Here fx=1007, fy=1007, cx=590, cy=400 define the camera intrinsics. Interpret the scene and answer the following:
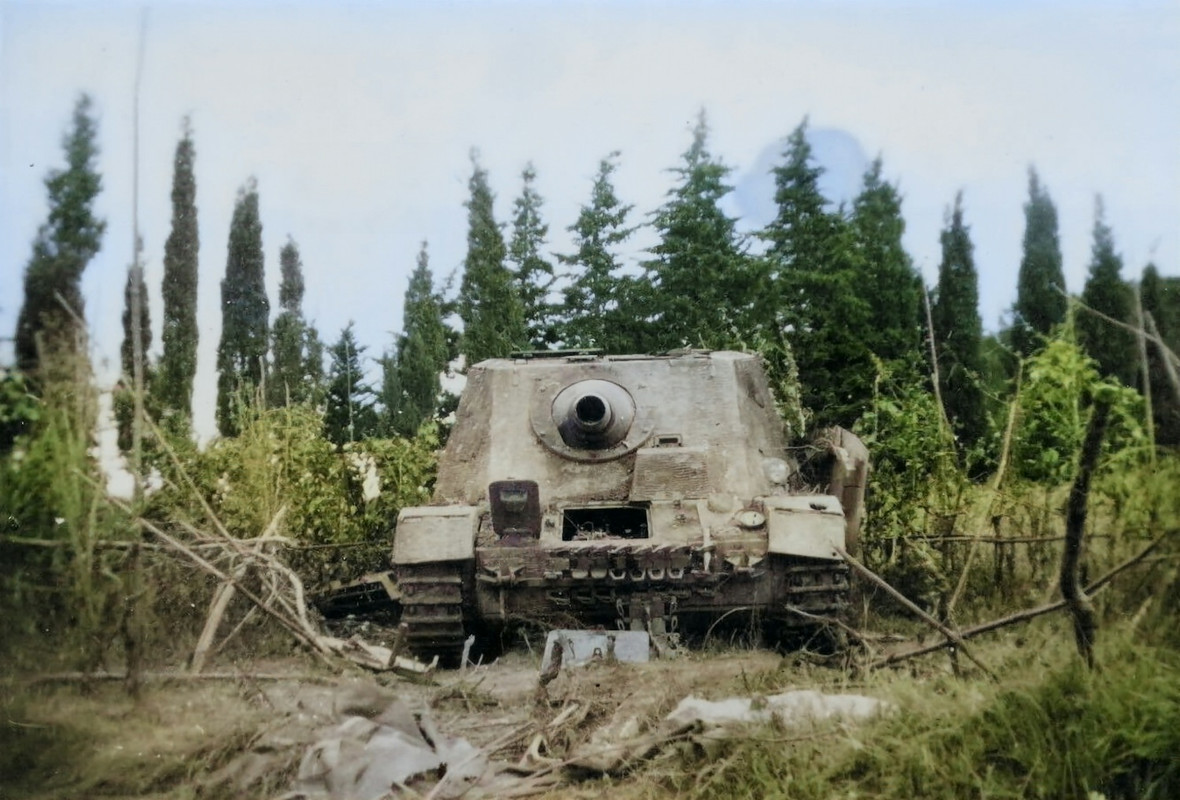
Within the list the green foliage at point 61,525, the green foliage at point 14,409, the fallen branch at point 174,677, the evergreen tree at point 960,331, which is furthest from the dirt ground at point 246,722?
the evergreen tree at point 960,331

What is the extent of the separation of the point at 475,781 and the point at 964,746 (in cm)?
169

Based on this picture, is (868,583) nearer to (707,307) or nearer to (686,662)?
(686,662)

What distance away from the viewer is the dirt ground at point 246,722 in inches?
136

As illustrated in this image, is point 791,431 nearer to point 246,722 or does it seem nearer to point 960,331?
point 960,331

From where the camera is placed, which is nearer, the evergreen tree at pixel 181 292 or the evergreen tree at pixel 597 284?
the evergreen tree at pixel 181 292

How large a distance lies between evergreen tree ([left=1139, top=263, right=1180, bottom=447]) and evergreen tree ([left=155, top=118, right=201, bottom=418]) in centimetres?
395

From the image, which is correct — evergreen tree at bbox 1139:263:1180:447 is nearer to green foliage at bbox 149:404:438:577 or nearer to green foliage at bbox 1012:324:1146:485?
green foliage at bbox 1012:324:1146:485

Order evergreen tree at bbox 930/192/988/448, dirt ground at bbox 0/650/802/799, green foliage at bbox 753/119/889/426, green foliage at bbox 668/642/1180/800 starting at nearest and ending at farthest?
green foliage at bbox 668/642/1180/800
dirt ground at bbox 0/650/802/799
evergreen tree at bbox 930/192/988/448
green foliage at bbox 753/119/889/426

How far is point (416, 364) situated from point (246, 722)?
6.60m

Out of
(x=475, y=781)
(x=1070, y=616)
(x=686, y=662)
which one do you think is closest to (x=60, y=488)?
(x=475, y=781)

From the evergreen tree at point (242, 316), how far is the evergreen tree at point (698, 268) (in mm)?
2394

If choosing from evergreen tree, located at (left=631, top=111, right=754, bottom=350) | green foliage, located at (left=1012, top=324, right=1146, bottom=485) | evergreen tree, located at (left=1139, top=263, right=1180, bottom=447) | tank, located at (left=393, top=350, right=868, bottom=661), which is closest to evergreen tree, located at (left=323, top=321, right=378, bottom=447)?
tank, located at (left=393, top=350, right=868, bottom=661)

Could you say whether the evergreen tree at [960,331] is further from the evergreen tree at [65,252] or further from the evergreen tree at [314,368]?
the evergreen tree at [314,368]

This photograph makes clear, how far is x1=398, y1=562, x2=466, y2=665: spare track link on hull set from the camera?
5.95m
